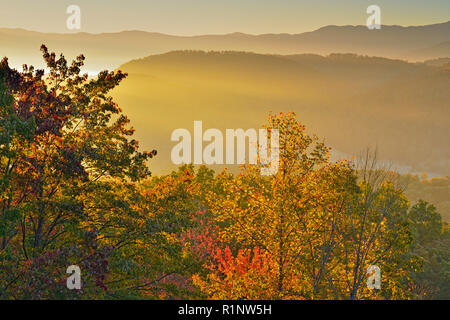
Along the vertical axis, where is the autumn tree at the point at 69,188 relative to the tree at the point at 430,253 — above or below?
above

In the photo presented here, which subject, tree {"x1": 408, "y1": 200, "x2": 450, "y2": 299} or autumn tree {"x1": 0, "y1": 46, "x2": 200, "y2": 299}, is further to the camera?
tree {"x1": 408, "y1": 200, "x2": 450, "y2": 299}

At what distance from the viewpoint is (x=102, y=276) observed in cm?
1320

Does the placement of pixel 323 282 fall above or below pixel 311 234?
below

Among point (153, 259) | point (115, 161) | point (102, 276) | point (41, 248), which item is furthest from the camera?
point (153, 259)

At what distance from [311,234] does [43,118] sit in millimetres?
12792

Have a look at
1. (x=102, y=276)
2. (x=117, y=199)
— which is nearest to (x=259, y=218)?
(x=117, y=199)

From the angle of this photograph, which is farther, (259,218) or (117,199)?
(259,218)

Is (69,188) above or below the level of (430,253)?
above

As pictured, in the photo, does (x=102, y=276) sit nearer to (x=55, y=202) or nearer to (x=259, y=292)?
(x=55, y=202)

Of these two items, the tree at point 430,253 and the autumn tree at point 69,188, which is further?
the tree at point 430,253

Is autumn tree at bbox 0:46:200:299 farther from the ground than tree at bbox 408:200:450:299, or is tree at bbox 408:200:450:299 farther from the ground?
autumn tree at bbox 0:46:200:299

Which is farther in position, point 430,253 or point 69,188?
point 430,253
